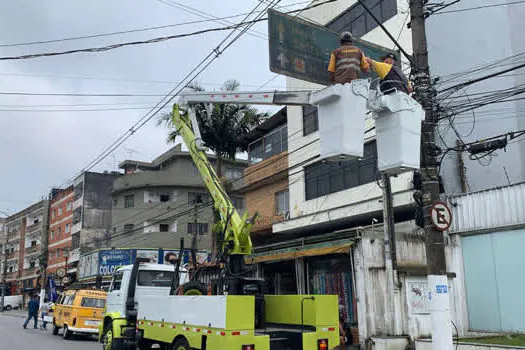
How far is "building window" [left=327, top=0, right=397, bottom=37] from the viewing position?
18469mm

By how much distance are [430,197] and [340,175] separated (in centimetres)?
1135

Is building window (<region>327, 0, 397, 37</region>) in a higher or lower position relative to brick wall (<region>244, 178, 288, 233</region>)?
higher

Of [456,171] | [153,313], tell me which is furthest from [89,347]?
[456,171]

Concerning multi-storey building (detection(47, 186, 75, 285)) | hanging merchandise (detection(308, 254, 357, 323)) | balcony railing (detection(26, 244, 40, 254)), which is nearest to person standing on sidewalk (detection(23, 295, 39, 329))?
hanging merchandise (detection(308, 254, 357, 323))

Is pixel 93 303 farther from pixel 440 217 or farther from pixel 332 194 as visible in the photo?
pixel 440 217

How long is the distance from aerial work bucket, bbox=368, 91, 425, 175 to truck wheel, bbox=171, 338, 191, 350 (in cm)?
531

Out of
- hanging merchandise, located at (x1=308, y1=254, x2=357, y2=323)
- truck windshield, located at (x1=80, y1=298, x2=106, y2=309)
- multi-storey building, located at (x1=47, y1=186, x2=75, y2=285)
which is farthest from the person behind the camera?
multi-storey building, located at (x1=47, y1=186, x2=75, y2=285)

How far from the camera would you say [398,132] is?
289 inches

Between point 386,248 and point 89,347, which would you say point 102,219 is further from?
point 386,248

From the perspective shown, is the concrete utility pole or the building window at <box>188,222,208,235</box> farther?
the building window at <box>188,222,208,235</box>

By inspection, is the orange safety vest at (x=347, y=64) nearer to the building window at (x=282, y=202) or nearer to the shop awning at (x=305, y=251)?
the shop awning at (x=305, y=251)

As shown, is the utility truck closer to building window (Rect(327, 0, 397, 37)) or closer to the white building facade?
the white building facade

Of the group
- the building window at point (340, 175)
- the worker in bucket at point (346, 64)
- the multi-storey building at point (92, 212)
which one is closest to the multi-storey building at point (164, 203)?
the multi-storey building at point (92, 212)

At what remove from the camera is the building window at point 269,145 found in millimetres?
24862
